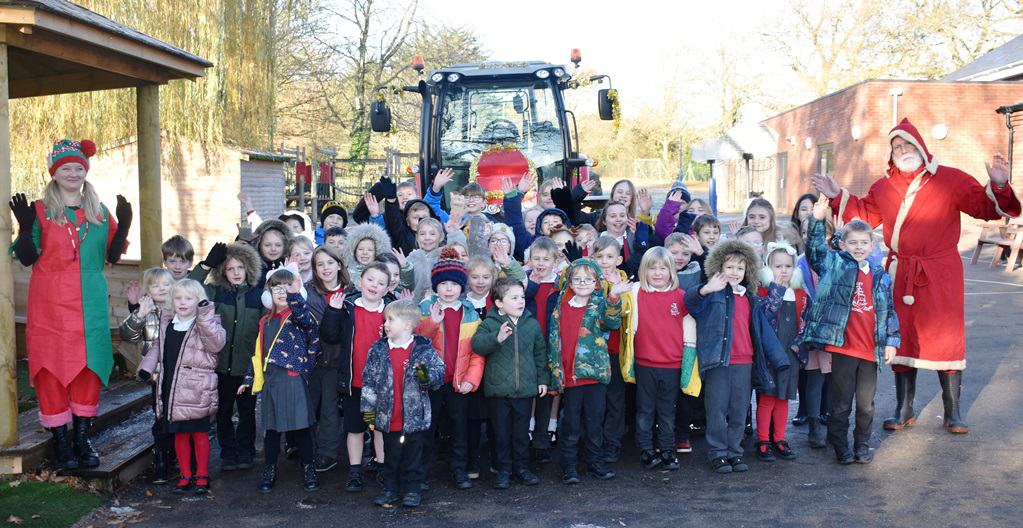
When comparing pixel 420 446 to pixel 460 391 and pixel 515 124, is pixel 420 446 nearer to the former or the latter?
pixel 460 391

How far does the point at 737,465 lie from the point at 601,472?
882mm

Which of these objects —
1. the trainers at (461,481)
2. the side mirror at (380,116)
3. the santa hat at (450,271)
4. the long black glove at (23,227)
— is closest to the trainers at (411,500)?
the trainers at (461,481)

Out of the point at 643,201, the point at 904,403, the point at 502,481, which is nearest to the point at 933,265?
the point at 904,403

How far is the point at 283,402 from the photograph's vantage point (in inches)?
209

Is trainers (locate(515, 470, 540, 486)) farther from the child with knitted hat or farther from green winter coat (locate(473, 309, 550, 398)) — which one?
green winter coat (locate(473, 309, 550, 398))

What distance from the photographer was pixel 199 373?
5375mm

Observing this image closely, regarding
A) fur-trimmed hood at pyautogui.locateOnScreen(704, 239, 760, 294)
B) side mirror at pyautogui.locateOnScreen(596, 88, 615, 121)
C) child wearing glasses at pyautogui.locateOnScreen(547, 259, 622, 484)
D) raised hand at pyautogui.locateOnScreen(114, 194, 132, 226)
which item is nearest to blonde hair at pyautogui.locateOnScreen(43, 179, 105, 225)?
raised hand at pyautogui.locateOnScreen(114, 194, 132, 226)

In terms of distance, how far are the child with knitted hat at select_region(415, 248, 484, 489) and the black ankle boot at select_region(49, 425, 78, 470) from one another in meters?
2.14

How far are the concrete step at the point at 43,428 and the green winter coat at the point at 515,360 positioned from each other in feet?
8.80

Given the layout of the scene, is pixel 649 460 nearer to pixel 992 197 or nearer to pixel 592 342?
pixel 592 342

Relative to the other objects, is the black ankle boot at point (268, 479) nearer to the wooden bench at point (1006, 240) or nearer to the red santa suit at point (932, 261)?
the red santa suit at point (932, 261)

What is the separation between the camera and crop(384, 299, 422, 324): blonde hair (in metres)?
5.09

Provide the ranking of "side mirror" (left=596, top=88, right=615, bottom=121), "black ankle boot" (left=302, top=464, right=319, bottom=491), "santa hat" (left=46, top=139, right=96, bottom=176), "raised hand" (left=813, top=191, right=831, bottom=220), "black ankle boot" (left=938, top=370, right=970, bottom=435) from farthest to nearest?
1. "side mirror" (left=596, top=88, right=615, bottom=121)
2. "raised hand" (left=813, top=191, right=831, bottom=220)
3. "black ankle boot" (left=938, top=370, right=970, bottom=435)
4. "black ankle boot" (left=302, top=464, right=319, bottom=491)
5. "santa hat" (left=46, top=139, right=96, bottom=176)

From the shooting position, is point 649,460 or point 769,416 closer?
point 649,460
